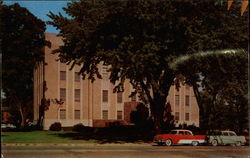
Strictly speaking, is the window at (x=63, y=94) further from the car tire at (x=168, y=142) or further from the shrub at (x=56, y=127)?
the car tire at (x=168, y=142)

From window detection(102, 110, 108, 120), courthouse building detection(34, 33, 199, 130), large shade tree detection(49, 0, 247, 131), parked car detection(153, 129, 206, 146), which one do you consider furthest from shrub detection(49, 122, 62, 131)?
parked car detection(153, 129, 206, 146)

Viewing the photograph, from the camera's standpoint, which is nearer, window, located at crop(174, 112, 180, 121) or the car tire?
the car tire

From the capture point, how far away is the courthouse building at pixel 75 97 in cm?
5534

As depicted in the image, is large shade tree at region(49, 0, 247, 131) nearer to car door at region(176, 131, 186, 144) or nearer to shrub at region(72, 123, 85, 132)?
car door at region(176, 131, 186, 144)

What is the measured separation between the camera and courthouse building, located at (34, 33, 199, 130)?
5534cm

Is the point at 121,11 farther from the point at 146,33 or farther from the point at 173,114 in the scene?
the point at 173,114

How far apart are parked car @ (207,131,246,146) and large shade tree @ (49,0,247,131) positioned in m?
7.44

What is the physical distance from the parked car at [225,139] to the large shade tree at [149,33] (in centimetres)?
744

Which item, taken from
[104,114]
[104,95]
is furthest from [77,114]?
[104,95]

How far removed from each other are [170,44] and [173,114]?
129ft

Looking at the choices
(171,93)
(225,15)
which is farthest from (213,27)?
(171,93)

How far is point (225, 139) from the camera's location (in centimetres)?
3291

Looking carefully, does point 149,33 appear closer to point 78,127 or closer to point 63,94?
point 78,127

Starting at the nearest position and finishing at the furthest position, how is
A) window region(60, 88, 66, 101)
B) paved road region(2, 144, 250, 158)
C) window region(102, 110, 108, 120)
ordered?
1. paved road region(2, 144, 250, 158)
2. window region(60, 88, 66, 101)
3. window region(102, 110, 108, 120)
